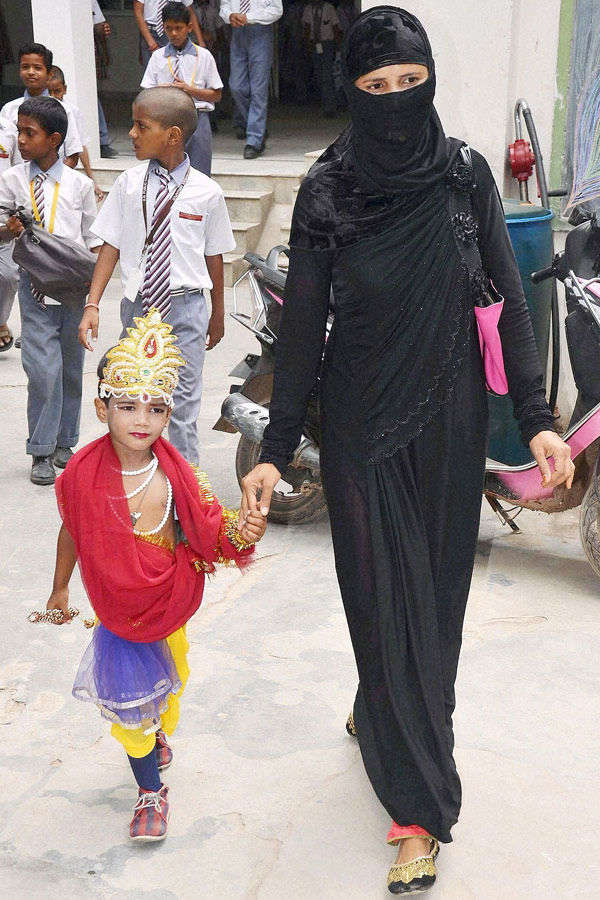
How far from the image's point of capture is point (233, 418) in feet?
14.9

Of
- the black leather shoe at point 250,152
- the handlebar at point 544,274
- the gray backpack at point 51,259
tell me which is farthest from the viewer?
the black leather shoe at point 250,152

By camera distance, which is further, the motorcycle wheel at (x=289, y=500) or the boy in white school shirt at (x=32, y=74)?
the boy in white school shirt at (x=32, y=74)

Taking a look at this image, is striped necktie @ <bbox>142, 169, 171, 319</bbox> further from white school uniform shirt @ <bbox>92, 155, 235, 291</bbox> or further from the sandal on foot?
the sandal on foot

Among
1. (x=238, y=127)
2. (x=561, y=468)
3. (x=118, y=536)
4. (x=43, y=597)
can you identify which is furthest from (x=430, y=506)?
(x=238, y=127)

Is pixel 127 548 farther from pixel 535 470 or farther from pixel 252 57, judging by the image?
pixel 252 57

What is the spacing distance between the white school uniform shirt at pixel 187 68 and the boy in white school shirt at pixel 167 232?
4955mm

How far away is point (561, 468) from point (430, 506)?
1.07ft

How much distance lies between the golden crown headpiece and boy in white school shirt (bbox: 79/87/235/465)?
1.82 metres

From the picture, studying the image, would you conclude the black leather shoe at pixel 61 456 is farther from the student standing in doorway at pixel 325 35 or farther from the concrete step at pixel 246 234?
the student standing in doorway at pixel 325 35

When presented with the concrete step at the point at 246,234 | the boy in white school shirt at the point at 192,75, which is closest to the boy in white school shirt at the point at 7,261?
the boy in white school shirt at the point at 192,75

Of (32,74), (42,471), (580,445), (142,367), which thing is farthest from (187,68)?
(142,367)

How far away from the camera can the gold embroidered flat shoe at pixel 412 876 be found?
2510 millimetres

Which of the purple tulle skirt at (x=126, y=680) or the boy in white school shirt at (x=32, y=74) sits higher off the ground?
the boy in white school shirt at (x=32, y=74)

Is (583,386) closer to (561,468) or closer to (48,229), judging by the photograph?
(561,468)
